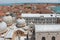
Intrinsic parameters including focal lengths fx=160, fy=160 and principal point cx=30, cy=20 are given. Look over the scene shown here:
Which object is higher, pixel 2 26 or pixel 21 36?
pixel 2 26

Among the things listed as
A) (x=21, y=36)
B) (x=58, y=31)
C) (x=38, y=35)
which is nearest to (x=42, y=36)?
(x=38, y=35)

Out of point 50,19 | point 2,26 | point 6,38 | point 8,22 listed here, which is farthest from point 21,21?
point 50,19

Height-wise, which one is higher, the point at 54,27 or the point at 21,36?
the point at 54,27

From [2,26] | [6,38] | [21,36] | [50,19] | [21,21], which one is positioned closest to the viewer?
[6,38]

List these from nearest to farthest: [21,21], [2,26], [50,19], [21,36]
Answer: [2,26]
[21,36]
[21,21]
[50,19]

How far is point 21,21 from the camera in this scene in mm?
21125

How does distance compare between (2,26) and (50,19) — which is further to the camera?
(50,19)

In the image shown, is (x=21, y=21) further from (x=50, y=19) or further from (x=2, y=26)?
(x=50, y=19)

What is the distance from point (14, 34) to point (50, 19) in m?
15.4

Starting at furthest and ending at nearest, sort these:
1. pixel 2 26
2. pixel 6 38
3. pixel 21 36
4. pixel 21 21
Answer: pixel 21 21 → pixel 21 36 → pixel 2 26 → pixel 6 38

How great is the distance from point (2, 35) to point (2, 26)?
1066 millimetres

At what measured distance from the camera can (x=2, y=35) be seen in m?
17.6

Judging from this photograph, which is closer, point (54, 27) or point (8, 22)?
point (54, 27)

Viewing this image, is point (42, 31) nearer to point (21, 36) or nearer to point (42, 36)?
point (42, 36)
